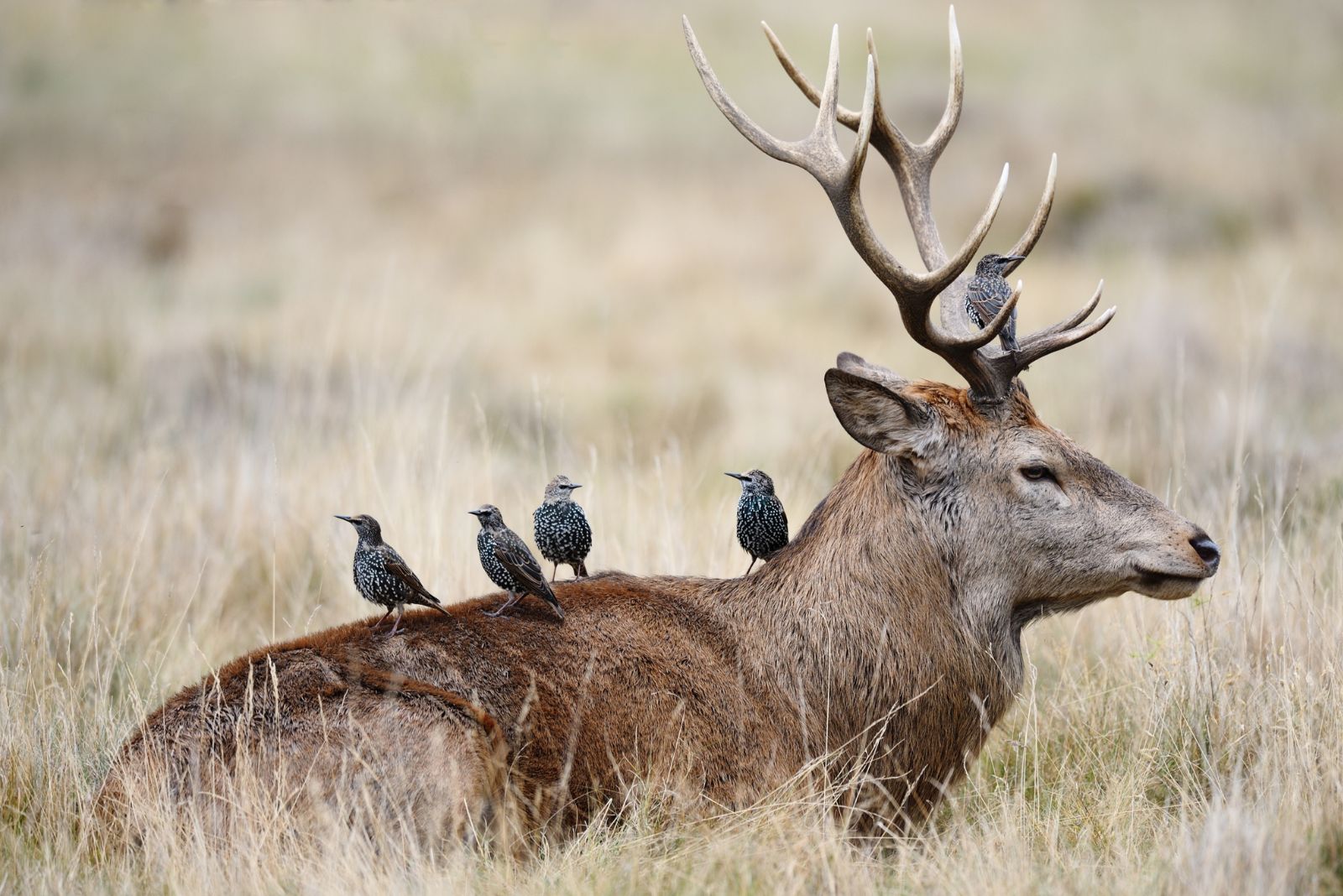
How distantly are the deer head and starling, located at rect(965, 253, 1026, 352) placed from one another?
22 centimetres

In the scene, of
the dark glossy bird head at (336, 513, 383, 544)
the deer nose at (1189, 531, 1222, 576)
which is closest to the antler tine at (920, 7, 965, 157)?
the deer nose at (1189, 531, 1222, 576)

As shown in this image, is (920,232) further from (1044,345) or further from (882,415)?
(882,415)

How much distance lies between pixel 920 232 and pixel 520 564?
6.06 ft

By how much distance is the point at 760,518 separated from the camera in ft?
15.4

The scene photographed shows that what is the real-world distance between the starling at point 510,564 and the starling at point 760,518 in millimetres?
747

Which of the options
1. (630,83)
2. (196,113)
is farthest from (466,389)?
(630,83)

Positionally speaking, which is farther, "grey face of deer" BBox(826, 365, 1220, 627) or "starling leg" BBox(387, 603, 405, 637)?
"grey face of deer" BBox(826, 365, 1220, 627)

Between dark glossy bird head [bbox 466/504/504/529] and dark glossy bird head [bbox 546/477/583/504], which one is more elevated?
dark glossy bird head [bbox 546/477/583/504]

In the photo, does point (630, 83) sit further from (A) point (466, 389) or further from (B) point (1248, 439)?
(B) point (1248, 439)

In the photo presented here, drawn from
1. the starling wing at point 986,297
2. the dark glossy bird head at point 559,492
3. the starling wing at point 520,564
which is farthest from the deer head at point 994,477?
the starling wing at point 520,564

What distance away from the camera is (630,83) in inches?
1171

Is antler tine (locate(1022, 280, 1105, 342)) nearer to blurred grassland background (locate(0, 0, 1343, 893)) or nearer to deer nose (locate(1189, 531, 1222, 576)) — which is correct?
deer nose (locate(1189, 531, 1222, 576))

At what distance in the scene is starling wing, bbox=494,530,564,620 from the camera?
4074 millimetres

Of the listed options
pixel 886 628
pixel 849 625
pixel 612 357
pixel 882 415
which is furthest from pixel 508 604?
pixel 612 357
